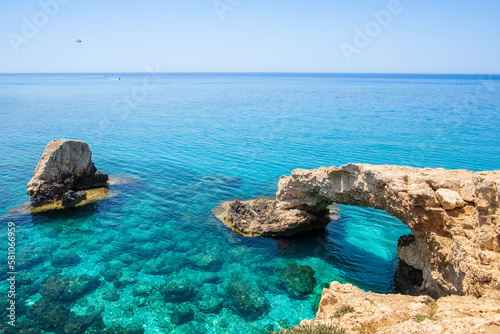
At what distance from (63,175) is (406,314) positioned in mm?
31308

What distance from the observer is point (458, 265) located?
47.0 ft

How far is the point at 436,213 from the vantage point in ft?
53.3

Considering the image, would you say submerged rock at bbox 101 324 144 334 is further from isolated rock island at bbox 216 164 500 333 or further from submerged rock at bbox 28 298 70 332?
isolated rock island at bbox 216 164 500 333

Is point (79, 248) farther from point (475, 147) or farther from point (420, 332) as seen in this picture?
point (475, 147)

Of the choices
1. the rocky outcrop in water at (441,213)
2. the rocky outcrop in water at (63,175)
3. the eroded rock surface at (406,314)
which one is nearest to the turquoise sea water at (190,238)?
the rocky outcrop in water at (63,175)

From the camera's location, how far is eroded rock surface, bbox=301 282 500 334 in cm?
1022

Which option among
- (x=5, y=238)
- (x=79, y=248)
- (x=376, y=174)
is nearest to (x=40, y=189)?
(x=5, y=238)

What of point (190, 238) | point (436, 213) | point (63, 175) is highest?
point (436, 213)

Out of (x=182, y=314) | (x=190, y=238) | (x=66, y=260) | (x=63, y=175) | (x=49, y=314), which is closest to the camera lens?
(x=49, y=314)

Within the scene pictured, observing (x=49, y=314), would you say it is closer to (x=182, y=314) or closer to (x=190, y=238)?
(x=182, y=314)

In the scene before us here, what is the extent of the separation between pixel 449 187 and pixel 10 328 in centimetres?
2300

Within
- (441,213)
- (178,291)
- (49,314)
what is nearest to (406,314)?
(441,213)

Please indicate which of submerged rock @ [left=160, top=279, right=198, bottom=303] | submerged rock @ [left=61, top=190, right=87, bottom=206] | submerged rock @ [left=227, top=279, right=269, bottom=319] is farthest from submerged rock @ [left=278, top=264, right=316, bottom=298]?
submerged rock @ [left=61, top=190, right=87, bottom=206]

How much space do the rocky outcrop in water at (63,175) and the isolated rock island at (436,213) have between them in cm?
2134
